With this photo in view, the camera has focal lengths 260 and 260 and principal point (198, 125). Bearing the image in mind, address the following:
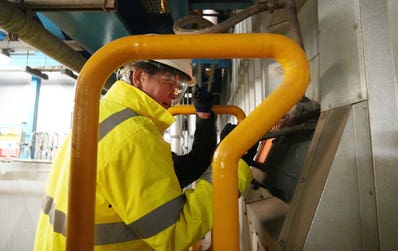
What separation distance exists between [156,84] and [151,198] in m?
0.48

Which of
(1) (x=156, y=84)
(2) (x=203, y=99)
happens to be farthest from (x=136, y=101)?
(2) (x=203, y=99)

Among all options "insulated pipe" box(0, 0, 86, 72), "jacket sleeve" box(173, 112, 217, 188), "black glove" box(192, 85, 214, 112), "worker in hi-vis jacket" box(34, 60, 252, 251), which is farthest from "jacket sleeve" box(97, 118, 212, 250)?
"insulated pipe" box(0, 0, 86, 72)

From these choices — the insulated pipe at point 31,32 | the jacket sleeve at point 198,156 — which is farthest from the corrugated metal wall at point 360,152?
the insulated pipe at point 31,32

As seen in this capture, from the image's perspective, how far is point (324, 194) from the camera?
630mm

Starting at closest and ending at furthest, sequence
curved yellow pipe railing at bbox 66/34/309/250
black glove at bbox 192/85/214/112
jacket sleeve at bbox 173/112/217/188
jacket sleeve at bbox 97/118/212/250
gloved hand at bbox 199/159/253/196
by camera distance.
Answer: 1. curved yellow pipe railing at bbox 66/34/309/250
2. jacket sleeve at bbox 97/118/212/250
3. gloved hand at bbox 199/159/253/196
4. black glove at bbox 192/85/214/112
5. jacket sleeve at bbox 173/112/217/188

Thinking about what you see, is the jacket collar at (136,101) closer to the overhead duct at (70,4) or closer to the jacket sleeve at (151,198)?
the jacket sleeve at (151,198)

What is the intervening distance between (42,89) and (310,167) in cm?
761

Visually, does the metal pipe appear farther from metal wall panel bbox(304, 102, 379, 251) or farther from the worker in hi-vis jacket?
the worker in hi-vis jacket

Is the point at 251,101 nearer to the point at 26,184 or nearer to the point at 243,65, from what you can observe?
the point at 243,65

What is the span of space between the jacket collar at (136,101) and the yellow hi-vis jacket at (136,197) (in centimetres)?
4

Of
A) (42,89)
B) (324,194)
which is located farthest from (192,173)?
(42,89)

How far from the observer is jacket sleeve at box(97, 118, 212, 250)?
0.62 m

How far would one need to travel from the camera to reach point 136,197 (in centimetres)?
62

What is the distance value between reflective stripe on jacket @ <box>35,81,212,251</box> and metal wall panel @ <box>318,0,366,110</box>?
0.44m
